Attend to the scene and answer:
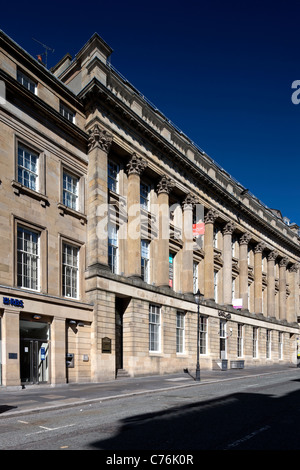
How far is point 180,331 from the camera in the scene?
107 feet

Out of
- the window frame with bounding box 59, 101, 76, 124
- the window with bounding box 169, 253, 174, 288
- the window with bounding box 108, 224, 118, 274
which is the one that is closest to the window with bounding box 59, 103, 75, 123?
the window frame with bounding box 59, 101, 76, 124

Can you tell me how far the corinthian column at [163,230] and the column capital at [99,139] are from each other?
6.66m

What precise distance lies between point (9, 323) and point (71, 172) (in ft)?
33.9

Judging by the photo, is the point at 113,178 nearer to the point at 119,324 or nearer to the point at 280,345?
the point at 119,324

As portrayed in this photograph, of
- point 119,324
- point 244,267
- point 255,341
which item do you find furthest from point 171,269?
point 255,341

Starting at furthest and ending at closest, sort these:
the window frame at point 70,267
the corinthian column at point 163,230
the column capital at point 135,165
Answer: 1. the corinthian column at point 163,230
2. the column capital at point 135,165
3. the window frame at point 70,267

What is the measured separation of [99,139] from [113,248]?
714 cm

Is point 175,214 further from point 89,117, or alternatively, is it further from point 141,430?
point 141,430

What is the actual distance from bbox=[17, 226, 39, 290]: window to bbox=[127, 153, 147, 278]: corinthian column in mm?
7606

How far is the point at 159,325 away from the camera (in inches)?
1175

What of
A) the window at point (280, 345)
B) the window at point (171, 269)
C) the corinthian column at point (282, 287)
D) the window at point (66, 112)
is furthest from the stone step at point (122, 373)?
the corinthian column at point (282, 287)

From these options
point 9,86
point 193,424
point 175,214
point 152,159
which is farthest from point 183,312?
point 193,424

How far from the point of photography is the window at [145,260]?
30328 millimetres

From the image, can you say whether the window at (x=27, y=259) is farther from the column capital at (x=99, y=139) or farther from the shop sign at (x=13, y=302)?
the column capital at (x=99, y=139)
